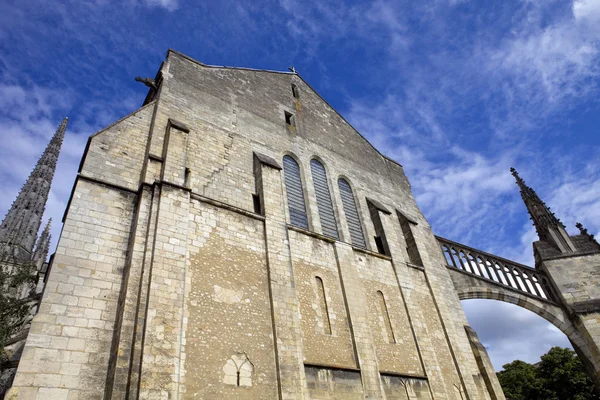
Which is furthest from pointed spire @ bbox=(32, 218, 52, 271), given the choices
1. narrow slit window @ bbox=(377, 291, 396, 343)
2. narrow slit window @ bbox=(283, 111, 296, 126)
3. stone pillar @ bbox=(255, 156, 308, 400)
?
narrow slit window @ bbox=(377, 291, 396, 343)

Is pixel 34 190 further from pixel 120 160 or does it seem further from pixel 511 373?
pixel 511 373

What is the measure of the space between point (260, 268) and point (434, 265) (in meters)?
7.34

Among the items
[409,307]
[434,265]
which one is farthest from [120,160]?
[434,265]

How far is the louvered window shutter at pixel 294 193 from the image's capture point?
11124 millimetres

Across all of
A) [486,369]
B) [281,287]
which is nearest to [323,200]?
[281,287]

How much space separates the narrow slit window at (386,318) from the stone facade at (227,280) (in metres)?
0.04

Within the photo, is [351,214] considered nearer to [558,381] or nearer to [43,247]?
[558,381]

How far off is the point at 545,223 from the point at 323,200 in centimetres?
1118

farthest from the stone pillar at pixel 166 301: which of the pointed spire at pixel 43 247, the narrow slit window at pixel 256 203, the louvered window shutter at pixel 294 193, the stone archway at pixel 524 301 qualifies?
the pointed spire at pixel 43 247

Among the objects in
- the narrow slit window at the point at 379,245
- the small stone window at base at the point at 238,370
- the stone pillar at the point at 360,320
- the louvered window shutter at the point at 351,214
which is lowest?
the small stone window at base at the point at 238,370

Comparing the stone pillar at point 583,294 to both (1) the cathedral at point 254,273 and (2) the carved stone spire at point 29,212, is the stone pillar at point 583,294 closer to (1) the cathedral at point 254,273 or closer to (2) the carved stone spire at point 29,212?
(1) the cathedral at point 254,273

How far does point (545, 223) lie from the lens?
677 inches

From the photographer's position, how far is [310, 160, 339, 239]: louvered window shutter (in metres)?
11.7

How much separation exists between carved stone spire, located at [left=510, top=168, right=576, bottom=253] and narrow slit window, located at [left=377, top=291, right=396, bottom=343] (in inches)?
383
